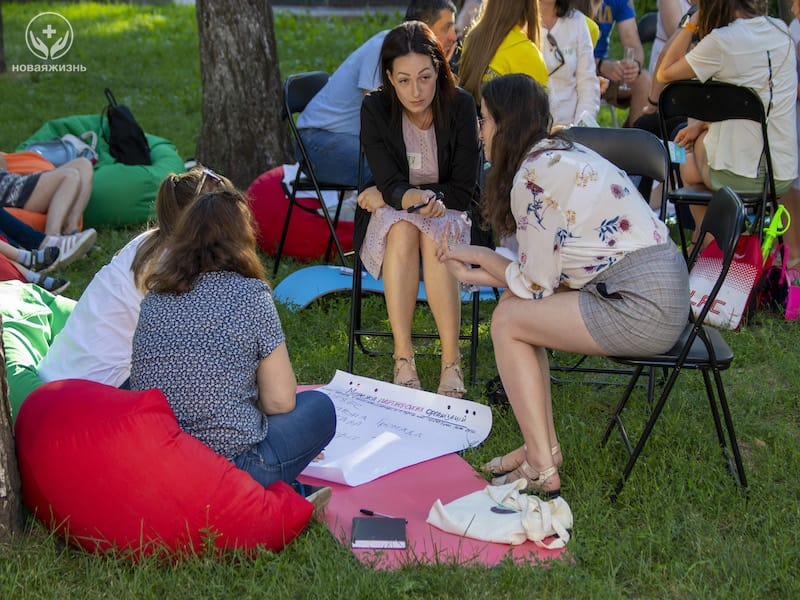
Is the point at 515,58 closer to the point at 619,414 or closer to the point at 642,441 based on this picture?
the point at 619,414

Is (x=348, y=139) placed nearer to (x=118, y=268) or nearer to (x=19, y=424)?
(x=118, y=268)

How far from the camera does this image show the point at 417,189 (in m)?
3.94

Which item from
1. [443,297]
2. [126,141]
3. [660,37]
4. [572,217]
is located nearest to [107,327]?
[443,297]

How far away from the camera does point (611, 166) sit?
308 cm

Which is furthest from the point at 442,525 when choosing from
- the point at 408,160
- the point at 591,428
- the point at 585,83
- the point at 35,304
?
the point at 585,83

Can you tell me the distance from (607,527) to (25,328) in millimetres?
2280

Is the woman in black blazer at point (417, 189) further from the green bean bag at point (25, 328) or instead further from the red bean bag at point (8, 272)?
the red bean bag at point (8, 272)

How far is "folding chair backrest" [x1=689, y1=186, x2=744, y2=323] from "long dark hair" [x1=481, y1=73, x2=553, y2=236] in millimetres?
607

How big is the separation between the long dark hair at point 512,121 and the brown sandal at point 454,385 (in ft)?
3.36

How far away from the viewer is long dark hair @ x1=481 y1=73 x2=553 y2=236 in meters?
3.11

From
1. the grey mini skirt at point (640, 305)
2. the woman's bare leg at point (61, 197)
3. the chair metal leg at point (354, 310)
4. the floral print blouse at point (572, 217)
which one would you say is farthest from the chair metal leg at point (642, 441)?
the woman's bare leg at point (61, 197)

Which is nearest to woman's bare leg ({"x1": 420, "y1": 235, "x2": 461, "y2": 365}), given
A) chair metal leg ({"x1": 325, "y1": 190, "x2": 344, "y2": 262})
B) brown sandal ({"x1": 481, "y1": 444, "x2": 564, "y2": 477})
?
brown sandal ({"x1": 481, "y1": 444, "x2": 564, "y2": 477})

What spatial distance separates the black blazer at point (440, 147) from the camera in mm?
4039

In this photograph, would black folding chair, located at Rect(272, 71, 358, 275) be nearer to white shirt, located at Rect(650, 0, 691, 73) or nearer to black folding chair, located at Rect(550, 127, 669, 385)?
black folding chair, located at Rect(550, 127, 669, 385)
